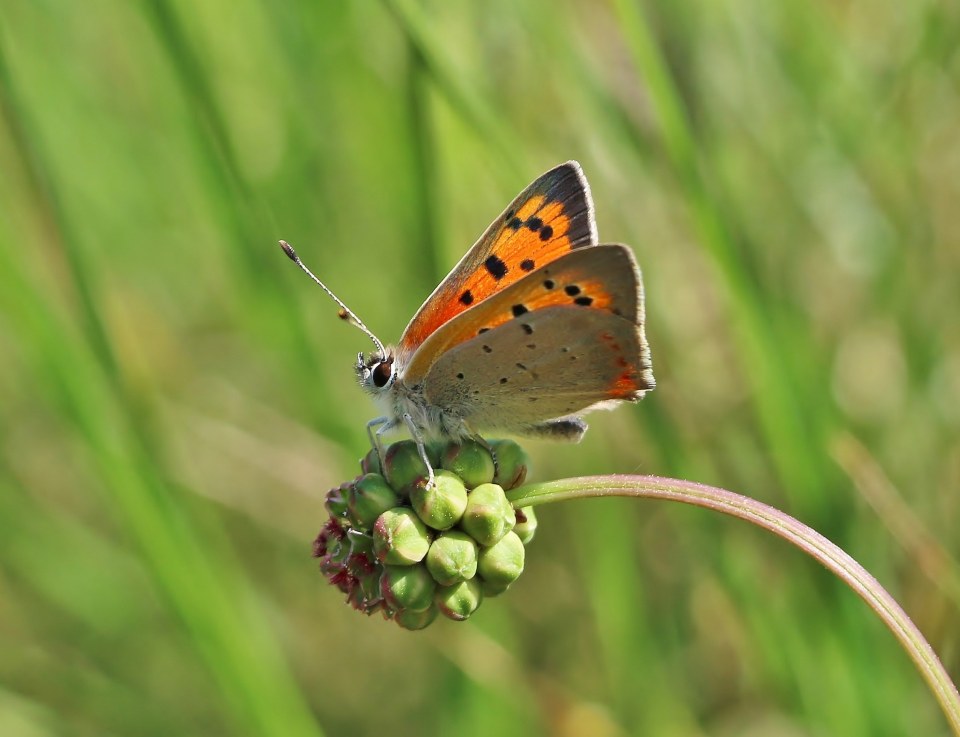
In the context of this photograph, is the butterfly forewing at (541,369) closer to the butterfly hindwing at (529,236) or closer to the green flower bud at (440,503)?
the butterfly hindwing at (529,236)

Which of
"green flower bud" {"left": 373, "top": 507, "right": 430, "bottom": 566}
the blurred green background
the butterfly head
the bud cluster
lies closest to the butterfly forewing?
the butterfly head

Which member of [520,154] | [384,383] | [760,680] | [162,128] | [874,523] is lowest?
[760,680]

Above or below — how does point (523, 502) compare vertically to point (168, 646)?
below

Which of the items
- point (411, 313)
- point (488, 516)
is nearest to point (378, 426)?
point (488, 516)

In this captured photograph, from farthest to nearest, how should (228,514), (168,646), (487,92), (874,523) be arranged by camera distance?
(228,514) → (168,646) → (487,92) → (874,523)

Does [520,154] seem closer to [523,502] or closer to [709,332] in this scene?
[523,502]

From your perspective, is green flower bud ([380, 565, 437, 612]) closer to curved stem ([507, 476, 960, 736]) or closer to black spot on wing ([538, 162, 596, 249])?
curved stem ([507, 476, 960, 736])

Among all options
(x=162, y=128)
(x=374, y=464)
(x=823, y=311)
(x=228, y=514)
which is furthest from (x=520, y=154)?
(x=228, y=514)
